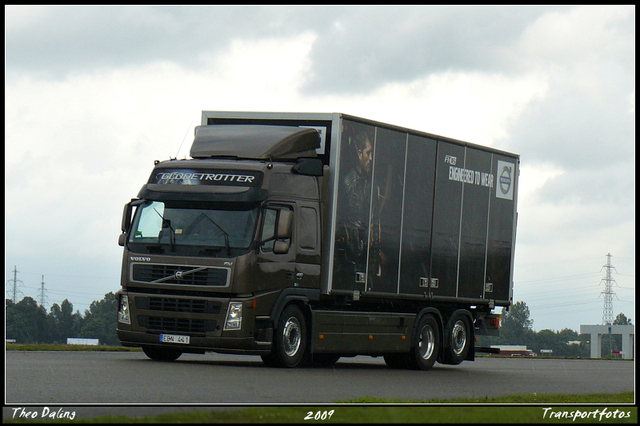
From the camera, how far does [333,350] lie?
18062mm

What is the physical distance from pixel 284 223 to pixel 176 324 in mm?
2291

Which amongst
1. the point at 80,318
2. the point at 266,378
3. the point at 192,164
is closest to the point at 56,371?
the point at 266,378

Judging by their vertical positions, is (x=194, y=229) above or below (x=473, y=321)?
above

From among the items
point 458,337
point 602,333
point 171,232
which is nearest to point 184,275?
point 171,232

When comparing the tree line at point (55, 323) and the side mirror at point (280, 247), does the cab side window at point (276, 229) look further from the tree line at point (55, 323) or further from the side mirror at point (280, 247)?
the tree line at point (55, 323)

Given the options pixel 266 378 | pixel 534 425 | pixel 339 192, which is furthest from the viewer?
pixel 339 192

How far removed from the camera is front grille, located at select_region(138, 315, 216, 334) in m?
16.7

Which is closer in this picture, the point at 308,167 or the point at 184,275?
the point at 184,275

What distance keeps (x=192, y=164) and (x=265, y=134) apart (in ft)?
4.30

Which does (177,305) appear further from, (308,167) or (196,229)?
(308,167)

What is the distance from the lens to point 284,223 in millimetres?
16672

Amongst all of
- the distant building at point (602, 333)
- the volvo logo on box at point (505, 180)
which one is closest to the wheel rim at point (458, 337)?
the volvo logo on box at point (505, 180)

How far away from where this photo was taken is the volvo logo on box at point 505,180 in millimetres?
22578

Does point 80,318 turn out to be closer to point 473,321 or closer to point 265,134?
point 473,321
